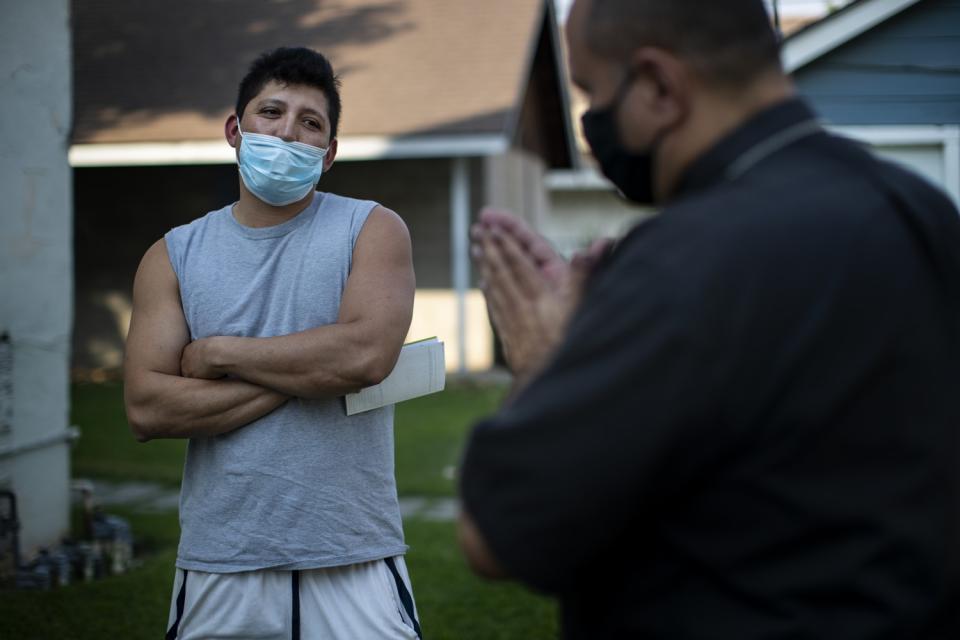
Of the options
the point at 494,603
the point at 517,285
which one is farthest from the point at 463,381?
the point at 517,285

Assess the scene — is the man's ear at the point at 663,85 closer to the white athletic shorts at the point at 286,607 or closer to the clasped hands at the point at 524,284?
the clasped hands at the point at 524,284

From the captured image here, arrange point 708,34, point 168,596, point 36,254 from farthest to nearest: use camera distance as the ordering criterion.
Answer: point 36,254
point 168,596
point 708,34

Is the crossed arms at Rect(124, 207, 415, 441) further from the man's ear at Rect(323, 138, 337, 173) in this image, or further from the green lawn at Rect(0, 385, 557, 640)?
the green lawn at Rect(0, 385, 557, 640)

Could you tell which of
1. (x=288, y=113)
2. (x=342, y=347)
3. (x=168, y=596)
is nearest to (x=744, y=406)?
(x=342, y=347)

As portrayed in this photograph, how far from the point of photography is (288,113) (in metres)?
3.01

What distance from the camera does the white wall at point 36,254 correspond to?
5941 millimetres

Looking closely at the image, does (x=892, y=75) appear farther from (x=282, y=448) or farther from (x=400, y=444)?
(x=282, y=448)

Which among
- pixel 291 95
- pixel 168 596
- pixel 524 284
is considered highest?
pixel 291 95

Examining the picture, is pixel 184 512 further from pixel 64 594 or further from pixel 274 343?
pixel 64 594

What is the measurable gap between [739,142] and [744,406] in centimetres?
37

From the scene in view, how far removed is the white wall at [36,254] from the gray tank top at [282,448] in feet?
11.5

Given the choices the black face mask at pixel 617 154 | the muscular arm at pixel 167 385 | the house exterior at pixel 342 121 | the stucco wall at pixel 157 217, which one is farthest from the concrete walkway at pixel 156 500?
the stucco wall at pixel 157 217

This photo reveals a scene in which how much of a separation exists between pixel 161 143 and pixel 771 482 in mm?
14831

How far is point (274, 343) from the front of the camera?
2.75 meters
